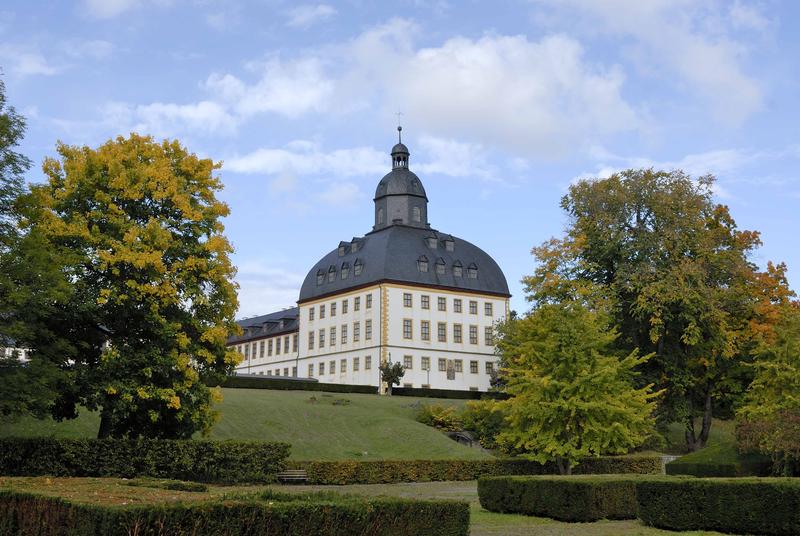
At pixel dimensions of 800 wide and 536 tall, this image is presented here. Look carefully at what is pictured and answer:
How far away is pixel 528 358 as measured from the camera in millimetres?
38125

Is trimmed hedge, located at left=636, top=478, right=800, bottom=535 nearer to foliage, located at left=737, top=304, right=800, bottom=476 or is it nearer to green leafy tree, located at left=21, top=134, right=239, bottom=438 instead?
foliage, located at left=737, top=304, right=800, bottom=476

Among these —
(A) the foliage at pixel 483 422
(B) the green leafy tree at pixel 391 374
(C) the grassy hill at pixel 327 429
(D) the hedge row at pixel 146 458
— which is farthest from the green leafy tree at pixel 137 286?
(B) the green leafy tree at pixel 391 374

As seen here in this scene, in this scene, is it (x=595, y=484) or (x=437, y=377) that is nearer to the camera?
(x=595, y=484)

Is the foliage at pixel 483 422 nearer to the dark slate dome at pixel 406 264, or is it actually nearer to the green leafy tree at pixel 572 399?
the green leafy tree at pixel 572 399

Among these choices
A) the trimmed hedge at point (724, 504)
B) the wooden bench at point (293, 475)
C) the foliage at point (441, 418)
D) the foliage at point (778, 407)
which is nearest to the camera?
the trimmed hedge at point (724, 504)

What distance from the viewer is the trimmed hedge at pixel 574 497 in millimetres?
20891

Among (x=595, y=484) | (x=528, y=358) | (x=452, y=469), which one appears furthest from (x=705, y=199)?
(x=595, y=484)

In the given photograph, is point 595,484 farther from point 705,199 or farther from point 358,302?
point 358,302

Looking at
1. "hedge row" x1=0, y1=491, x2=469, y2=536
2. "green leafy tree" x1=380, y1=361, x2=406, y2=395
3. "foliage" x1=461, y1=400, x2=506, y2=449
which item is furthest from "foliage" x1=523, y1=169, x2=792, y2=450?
"hedge row" x1=0, y1=491, x2=469, y2=536

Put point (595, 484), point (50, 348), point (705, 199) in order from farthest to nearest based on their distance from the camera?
1. point (705, 199)
2. point (50, 348)
3. point (595, 484)

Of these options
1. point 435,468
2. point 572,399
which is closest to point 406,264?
point 435,468

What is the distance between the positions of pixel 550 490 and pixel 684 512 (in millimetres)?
3779

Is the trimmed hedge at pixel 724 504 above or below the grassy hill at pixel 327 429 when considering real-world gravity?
below

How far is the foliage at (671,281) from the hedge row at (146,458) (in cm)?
2164
